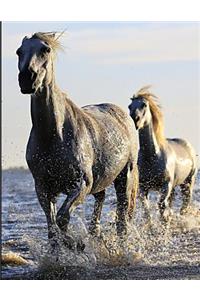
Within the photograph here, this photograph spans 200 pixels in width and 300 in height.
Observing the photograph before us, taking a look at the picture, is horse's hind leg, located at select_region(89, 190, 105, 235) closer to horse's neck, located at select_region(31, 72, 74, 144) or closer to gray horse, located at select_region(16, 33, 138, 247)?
gray horse, located at select_region(16, 33, 138, 247)

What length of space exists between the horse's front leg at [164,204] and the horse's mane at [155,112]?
0.63 metres

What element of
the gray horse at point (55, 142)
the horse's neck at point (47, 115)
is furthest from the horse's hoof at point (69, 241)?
the horse's neck at point (47, 115)

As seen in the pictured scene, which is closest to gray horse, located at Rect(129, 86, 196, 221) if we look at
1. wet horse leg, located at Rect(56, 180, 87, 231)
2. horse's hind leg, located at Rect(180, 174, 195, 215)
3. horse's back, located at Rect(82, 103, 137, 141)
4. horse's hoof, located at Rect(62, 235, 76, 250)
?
horse's hind leg, located at Rect(180, 174, 195, 215)

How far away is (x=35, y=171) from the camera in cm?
602

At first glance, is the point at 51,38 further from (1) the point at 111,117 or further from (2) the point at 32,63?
(1) the point at 111,117

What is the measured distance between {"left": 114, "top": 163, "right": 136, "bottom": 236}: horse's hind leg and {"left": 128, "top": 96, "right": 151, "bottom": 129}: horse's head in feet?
6.63

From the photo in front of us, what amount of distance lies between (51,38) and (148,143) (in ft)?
13.7

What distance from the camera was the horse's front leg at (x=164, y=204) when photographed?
939 cm

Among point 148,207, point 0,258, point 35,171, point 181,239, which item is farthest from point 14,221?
point 35,171

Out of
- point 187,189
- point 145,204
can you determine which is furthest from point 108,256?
point 187,189

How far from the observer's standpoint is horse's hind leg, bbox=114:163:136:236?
7363mm

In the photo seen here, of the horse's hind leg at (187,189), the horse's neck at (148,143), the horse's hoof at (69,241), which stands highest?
the horse's neck at (148,143)

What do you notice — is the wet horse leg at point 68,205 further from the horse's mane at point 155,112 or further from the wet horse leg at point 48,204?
the horse's mane at point 155,112

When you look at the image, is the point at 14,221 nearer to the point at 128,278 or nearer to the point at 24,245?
the point at 24,245
